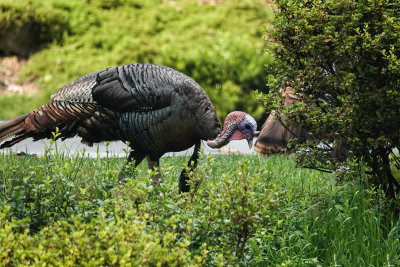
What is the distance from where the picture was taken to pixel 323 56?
3.92 m

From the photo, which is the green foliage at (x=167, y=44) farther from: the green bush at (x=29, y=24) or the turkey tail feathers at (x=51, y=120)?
the turkey tail feathers at (x=51, y=120)

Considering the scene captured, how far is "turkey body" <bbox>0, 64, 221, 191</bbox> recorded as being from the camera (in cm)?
412

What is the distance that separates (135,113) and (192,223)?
4.99ft

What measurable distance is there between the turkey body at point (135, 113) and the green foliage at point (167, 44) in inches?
185

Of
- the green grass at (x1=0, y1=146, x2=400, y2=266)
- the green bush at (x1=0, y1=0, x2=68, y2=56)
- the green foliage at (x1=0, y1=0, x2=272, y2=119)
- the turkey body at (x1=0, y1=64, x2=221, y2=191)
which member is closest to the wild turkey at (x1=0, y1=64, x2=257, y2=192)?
the turkey body at (x1=0, y1=64, x2=221, y2=191)

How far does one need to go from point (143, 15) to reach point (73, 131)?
639cm

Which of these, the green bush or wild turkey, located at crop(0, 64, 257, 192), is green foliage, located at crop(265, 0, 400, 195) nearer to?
wild turkey, located at crop(0, 64, 257, 192)

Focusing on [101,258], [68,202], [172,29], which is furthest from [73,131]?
[172,29]

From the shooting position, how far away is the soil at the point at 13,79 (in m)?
10.3

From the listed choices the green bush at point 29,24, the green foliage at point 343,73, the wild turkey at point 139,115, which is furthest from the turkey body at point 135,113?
the green bush at point 29,24

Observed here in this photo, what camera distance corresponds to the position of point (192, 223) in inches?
115

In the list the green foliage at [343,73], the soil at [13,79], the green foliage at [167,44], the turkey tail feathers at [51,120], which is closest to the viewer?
the green foliage at [343,73]

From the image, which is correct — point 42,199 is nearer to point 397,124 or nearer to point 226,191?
point 226,191

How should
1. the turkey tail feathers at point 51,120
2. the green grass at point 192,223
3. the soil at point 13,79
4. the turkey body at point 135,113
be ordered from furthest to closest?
1. the soil at point 13,79
2. the turkey tail feathers at point 51,120
3. the turkey body at point 135,113
4. the green grass at point 192,223
